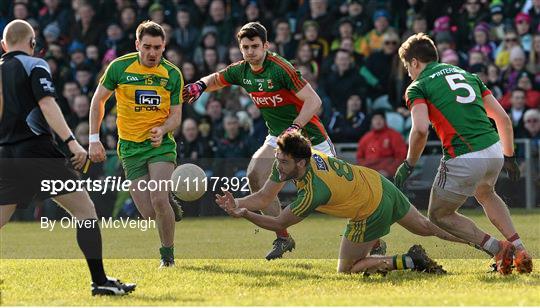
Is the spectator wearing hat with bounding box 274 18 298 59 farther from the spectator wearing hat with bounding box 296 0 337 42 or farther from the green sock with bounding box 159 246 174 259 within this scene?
the green sock with bounding box 159 246 174 259

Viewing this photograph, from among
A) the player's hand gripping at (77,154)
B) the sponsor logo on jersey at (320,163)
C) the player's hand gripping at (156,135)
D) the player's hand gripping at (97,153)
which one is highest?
the player's hand gripping at (77,154)

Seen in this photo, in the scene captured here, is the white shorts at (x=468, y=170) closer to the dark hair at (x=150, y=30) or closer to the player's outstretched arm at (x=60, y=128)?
the dark hair at (x=150, y=30)

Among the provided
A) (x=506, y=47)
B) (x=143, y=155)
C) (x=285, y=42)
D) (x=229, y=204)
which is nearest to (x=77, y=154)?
(x=229, y=204)

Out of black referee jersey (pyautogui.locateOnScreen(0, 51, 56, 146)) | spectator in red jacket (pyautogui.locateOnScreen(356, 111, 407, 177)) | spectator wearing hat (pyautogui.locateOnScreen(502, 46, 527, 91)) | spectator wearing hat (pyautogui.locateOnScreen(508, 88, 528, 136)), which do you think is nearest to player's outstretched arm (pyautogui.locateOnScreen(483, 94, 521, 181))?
black referee jersey (pyautogui.locateOnScreen(0, 51, 56, 146))

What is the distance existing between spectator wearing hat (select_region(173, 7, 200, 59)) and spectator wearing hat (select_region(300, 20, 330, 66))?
219 centimetres

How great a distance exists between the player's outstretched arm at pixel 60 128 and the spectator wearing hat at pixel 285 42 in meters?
11.2

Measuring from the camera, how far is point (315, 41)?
19.3m

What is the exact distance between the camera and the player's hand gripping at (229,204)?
878 cm

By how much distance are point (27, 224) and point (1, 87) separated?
914 cm

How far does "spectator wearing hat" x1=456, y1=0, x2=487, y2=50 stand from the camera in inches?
739

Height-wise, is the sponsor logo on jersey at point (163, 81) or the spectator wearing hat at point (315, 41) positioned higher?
the spectator wearing hat at point (315, 41)

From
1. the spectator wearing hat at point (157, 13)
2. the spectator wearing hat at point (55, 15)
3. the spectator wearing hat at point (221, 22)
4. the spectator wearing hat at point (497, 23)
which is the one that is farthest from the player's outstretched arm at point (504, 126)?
the spectator wearing hat at point (55, 15)

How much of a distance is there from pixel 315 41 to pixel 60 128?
1135 centimetres

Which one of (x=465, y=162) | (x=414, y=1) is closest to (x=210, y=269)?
(x=465, y=162)
